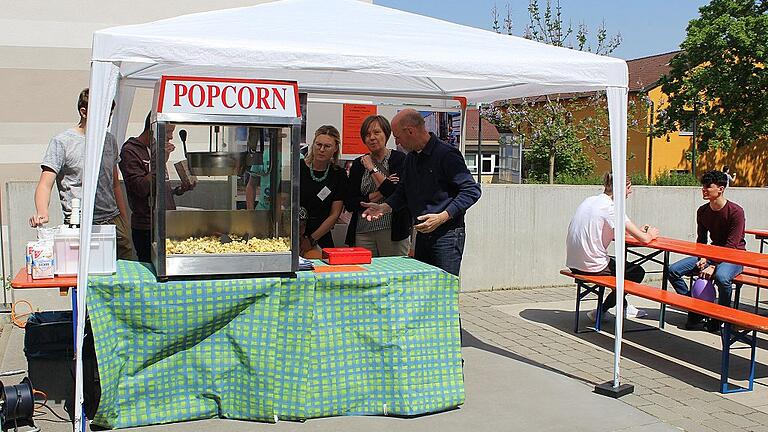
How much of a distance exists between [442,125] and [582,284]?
1960 mm

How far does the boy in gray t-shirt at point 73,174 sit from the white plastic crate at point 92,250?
518 millimetres

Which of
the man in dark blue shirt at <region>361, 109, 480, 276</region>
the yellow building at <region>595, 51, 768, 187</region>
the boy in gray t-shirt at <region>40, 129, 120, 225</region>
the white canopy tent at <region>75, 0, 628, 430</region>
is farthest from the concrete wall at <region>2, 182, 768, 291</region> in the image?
the yellow building at <region>595, 51, 768, 187</region>

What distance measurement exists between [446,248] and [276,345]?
1402 millimetres

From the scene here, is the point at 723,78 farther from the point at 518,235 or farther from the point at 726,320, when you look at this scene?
the point at 726,320

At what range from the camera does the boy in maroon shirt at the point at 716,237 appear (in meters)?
6.50

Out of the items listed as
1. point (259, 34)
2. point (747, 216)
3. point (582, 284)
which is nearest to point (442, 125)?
point (582, 284)

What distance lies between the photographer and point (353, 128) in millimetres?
7348

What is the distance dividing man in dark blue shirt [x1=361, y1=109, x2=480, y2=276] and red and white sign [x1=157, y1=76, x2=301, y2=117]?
3.55 feet

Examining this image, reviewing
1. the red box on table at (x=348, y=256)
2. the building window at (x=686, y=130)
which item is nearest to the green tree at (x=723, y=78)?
the building window at (x=686, y=130)

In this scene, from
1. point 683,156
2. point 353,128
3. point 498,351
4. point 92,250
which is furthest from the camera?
point 683,156

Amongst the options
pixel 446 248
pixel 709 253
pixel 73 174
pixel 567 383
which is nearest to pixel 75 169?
pixel 73 174

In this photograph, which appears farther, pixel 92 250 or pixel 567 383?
pixel 567 383

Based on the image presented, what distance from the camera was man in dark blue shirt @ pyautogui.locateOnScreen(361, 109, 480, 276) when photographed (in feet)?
16.6

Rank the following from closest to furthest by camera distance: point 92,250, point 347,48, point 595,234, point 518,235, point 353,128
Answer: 1. point 92,250
2. point 347,48
3. point 595,234
4. point 353,128
5. point 518,235
